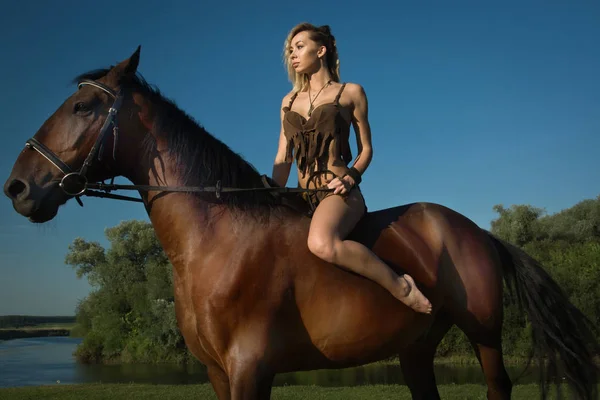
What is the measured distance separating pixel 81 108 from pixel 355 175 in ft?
5.48

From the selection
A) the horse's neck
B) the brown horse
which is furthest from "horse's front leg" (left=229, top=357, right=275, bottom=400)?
the horse's neck

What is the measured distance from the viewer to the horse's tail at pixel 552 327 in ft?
11.3

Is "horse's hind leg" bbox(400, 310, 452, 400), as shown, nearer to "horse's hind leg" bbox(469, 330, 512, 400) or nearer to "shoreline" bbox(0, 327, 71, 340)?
"horse's hind leg" bbox(469, 330, 512, 400)

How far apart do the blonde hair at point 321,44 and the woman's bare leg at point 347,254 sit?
3.56ft

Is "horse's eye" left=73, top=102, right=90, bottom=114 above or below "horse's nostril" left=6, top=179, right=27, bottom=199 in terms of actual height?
above

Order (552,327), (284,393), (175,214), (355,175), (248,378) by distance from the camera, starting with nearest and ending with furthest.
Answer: (248,378) < (175,214) < (355,175) < (552,327) < (284,393)

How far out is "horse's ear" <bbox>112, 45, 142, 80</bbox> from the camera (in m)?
2.89

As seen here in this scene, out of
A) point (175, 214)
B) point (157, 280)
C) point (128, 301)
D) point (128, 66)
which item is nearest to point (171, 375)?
point (157, 280)

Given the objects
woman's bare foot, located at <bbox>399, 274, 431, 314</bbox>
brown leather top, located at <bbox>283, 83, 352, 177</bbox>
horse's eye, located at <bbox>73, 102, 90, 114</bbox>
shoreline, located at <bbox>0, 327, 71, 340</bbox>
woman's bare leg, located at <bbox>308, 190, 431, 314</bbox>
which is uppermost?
horse's eye, located at <bbox>73, 102, 90, 114</bbox>

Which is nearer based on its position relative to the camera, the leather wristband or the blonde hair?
the leather wristband

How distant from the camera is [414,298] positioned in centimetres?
293

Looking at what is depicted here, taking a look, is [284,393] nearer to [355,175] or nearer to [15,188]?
[355,175]

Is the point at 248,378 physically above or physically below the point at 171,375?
above

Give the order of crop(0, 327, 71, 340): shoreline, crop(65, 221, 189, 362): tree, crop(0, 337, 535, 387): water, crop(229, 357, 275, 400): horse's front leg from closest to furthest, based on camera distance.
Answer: crop(229, 357, 275, 400): horse's front leg
crop(0, 337, 535, 387): water
crop(65, 221, 189, 362): tree
crop(0, 327, 71, 340): shoreline
